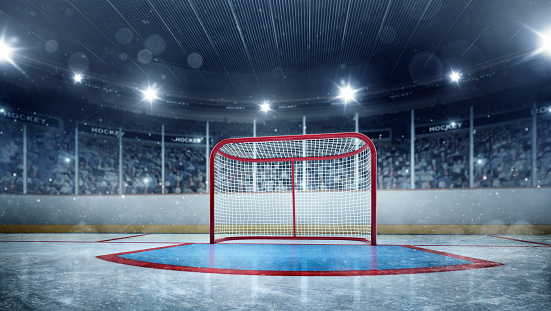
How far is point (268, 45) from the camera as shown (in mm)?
8062

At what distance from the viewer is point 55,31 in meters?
7.62

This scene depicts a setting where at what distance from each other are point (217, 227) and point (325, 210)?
187cm

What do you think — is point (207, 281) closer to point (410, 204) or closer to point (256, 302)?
point (256, 302)

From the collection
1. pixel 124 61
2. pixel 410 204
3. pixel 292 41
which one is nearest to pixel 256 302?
pixel 410 204

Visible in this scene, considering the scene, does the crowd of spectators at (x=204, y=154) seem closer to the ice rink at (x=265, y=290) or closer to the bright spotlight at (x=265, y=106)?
the bright spotlight at (x=265, y=106)

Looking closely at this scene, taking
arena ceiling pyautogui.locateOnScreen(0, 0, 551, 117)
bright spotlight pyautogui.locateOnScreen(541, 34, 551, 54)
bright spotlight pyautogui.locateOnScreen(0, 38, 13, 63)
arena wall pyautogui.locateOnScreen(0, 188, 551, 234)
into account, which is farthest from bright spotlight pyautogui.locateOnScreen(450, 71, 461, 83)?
bright spotlight pyautogui.locateOnScreen(0, 38, 13, 63)

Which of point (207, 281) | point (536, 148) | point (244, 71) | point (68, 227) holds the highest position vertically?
point (244, 71)

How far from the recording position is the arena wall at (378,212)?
5273 millimetres

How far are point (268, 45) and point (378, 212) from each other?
15.5ft

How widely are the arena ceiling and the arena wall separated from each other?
3561mm

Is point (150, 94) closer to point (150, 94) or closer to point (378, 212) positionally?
point (150, 94)

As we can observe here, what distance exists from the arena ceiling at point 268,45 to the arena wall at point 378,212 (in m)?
3.56

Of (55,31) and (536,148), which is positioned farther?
(536,148)

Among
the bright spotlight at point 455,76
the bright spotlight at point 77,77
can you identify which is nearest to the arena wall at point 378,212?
the bright spotlight at point 77,77
